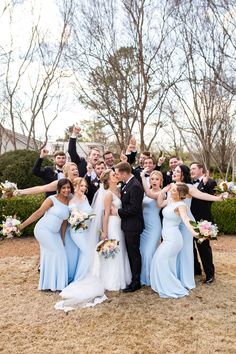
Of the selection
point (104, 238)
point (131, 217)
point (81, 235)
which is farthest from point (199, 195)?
point (81, 235)

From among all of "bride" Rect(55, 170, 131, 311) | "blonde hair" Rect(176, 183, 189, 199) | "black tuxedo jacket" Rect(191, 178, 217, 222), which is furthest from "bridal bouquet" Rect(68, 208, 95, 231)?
"black tuxedo jacket" Rect(191, 178, 217, 222)

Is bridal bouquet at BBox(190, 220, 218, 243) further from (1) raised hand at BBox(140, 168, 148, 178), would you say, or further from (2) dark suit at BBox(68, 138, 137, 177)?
(2) dark suit at BBox(68, 138, 137, 177)

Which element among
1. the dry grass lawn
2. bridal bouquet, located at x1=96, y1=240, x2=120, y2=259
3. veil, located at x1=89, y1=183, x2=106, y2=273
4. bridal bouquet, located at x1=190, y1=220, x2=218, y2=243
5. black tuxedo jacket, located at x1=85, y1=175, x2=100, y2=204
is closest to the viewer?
the dry grass lawn

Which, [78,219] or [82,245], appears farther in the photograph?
[82,245]

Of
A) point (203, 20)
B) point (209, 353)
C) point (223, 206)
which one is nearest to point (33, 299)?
point (209, 353)

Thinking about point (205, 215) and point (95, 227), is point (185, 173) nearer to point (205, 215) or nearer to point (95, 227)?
point (205, 215)

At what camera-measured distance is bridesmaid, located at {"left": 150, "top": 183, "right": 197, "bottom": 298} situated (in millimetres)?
5770

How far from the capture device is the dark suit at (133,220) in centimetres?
575

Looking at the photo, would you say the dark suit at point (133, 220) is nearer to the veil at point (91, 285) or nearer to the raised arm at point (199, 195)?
the veil at point (91, 285)

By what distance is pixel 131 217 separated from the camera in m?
5.88

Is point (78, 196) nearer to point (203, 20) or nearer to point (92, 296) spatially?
point (92, 296)

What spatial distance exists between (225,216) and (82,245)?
595cm

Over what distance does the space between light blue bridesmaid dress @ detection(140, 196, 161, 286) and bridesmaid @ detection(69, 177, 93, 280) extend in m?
0.97

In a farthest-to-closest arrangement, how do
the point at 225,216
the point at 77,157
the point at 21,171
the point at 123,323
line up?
the point at 21,171 < the point at 225,216 < the point at 77,157 < the point at 123,323
